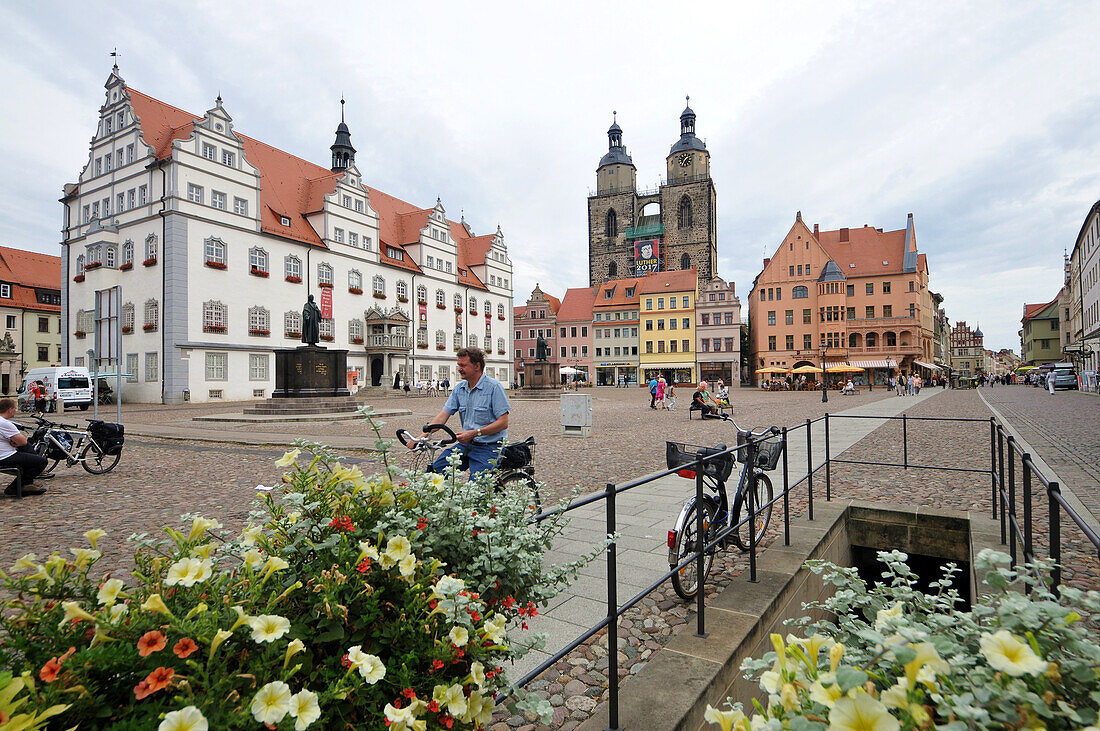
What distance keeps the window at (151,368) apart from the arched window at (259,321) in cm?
535

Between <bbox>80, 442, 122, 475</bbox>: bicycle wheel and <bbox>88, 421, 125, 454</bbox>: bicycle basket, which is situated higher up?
<bbox>88, 421, 125, 454</bbox>: bicycle basket

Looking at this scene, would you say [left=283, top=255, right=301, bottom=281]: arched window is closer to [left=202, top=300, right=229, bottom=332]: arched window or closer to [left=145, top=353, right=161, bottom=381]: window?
[left=202, top=300, right=229, bottom=332]: arched window

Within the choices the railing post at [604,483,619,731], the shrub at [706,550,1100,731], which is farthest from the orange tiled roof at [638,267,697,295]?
the shrub at [706,550,1100,731]

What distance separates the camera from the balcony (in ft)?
148

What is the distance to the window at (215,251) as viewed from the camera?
33.4 meters

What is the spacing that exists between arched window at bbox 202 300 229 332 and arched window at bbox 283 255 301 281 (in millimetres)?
5230

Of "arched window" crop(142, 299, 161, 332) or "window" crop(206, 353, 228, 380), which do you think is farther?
"window" crop(206, 353, 228, 380)

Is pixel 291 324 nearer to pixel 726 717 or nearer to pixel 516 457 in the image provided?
pixel 516 457

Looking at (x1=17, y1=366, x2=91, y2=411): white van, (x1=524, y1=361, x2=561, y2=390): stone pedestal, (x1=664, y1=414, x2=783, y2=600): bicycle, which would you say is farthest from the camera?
(x1=524, y1=361, x2=561, y2=390): stone pedestal

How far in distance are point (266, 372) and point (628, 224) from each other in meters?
67.1

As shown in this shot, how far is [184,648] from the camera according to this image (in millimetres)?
1193

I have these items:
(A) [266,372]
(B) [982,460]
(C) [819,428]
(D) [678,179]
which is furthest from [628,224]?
(B) [982,460]

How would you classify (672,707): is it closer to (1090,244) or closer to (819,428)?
(819,428)

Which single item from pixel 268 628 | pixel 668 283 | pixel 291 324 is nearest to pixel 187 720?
pixel 268 628
